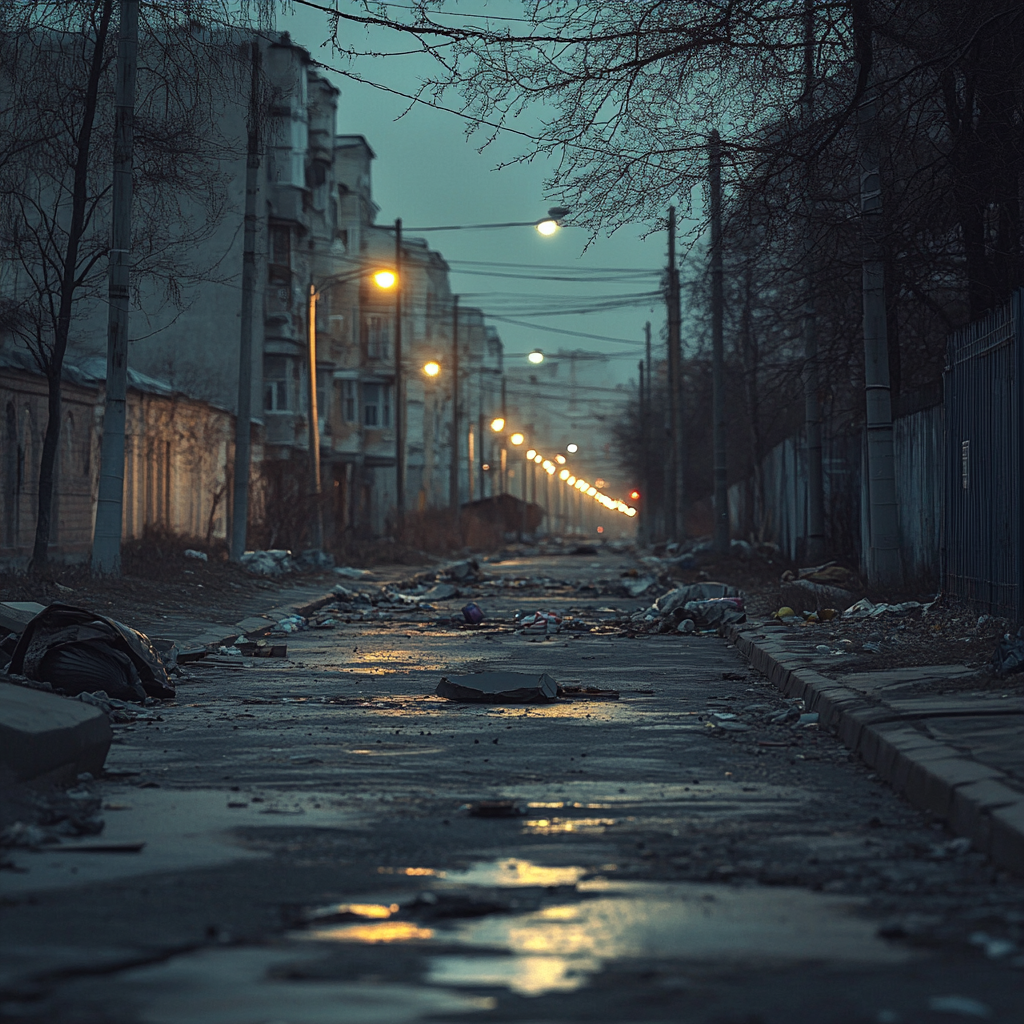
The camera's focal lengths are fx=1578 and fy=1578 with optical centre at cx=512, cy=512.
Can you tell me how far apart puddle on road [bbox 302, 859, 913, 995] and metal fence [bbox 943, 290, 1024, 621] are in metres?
7.69

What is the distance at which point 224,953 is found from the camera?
14.2ft

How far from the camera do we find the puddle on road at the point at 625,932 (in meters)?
4.19

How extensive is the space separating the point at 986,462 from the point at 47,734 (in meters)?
9.33

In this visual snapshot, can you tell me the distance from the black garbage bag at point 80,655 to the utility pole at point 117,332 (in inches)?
372

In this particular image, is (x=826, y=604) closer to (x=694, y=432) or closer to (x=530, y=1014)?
(x=530, y=1014)

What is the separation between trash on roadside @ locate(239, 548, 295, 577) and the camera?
30494 mm

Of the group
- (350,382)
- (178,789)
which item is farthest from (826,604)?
(350,382)

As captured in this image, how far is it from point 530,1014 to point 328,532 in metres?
42.7

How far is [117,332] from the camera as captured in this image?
808 inches

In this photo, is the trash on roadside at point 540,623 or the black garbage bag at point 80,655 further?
the trash on roadside at point 540,623

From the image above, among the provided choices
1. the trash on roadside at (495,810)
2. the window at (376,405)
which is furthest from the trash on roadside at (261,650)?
the window at (376,405)

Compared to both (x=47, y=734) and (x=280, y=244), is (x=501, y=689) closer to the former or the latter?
(x=47, y=734)

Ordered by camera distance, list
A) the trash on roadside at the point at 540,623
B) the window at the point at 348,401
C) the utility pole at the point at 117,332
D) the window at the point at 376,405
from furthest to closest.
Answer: the window at the point at 376,405
the window at the point at 348,401
the utility pole at the point at 117,332
the trash on roadside at the point at 540,623

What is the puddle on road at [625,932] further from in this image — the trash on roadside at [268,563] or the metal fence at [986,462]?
the trash on roadside at [268,563]
